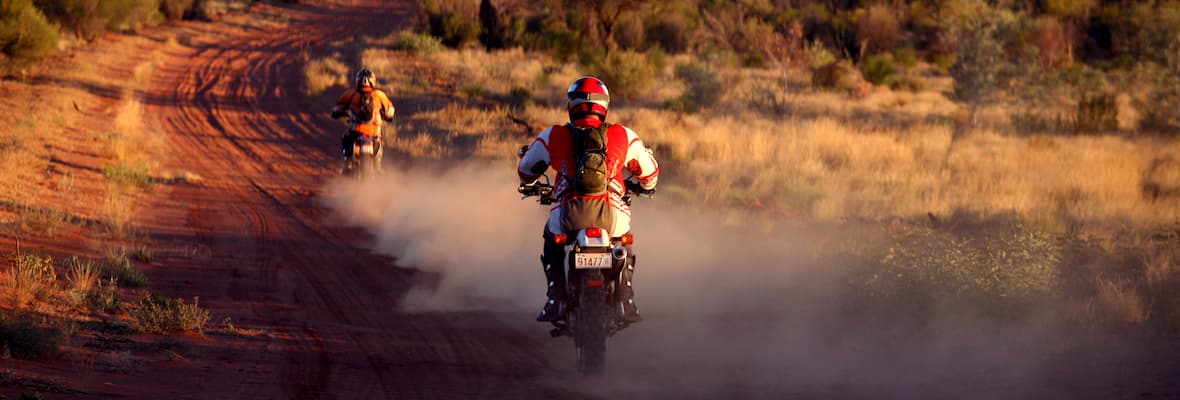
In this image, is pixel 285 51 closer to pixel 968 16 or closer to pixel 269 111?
pixel 269 111

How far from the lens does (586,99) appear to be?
24.9ft

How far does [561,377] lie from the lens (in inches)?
298

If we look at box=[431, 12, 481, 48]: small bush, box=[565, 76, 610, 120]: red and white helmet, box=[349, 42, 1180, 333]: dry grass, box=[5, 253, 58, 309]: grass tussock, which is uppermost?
box=[431, 12, 481, 48]: small bush

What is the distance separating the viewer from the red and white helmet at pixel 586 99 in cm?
759

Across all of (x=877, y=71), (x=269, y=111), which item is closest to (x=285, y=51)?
(x=269, y=111)

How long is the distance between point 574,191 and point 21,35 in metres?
28.6

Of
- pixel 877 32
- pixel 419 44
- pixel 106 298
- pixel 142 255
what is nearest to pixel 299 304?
pixel 106 298

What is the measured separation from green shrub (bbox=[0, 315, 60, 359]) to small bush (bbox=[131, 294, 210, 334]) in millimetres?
1129

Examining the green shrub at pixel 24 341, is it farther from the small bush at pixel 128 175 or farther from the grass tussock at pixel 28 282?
the small bush at pixel 128 175

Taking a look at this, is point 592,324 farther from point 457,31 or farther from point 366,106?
point 457,31

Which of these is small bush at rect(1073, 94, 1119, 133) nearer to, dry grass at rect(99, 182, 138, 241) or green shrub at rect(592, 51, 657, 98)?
green shrub at rect(592, 51, 657, 98)

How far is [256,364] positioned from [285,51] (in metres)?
38.5

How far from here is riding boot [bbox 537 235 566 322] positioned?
7.69m

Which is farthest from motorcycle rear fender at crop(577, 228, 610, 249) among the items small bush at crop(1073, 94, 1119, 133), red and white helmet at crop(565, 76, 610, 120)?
small bush at crop(1073, 94, 1119, 133)
